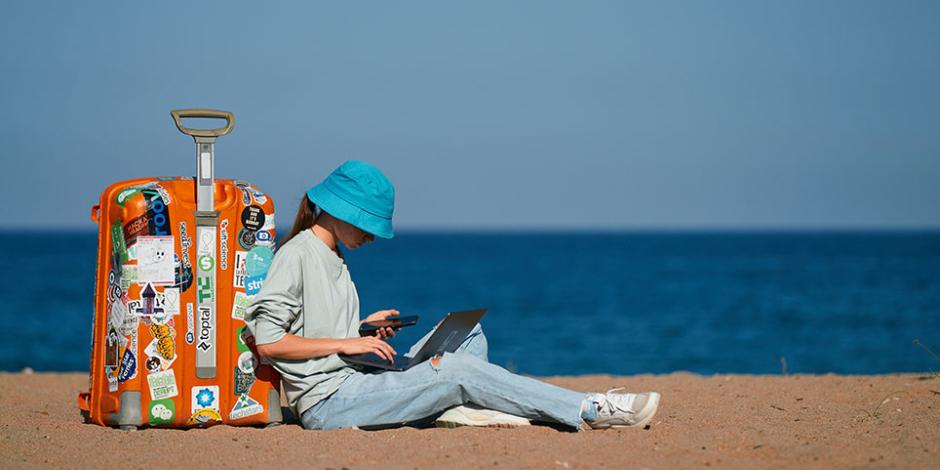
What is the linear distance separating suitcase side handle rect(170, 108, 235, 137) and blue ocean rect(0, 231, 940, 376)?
40.5ft

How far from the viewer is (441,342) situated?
5605 mm

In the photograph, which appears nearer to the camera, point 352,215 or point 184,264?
point 352,215

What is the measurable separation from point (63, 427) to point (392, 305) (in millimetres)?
29163

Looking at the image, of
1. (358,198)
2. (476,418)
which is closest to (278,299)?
(358,198)

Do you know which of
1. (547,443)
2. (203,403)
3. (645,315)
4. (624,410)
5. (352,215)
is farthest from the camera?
(645,315)

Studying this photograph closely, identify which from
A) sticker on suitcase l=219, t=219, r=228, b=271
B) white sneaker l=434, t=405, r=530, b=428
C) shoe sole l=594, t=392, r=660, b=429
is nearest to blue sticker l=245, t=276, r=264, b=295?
sticker on suitcase l=219, t=219, r=228, b=271

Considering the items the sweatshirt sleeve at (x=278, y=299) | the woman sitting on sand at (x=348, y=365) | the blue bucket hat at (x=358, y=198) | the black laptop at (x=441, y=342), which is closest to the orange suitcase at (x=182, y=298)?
the woman sitting on sand at (x=348, y=365)

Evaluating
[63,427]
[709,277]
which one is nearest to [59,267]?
[709,277]

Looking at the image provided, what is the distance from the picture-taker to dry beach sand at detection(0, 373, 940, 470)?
4.87 meters

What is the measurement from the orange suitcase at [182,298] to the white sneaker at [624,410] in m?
1.66

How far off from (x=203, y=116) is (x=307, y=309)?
1.19 metres

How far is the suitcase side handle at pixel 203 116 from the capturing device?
567cm

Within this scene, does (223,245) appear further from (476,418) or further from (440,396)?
(476,418)

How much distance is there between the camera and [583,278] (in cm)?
5056
